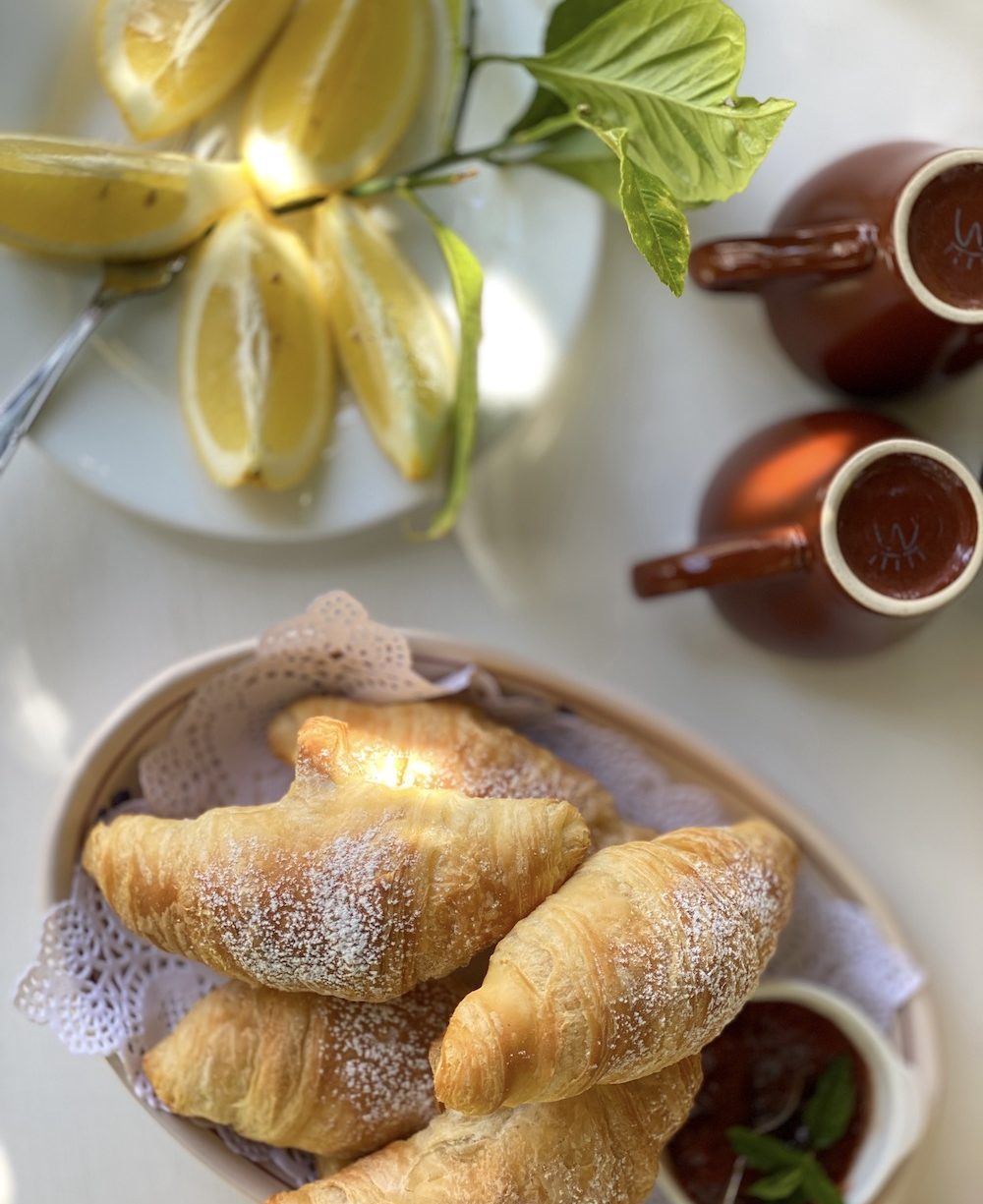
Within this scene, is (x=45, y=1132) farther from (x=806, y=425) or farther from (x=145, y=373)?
(x=806, y=425)

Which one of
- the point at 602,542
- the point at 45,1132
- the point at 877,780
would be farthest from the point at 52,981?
the point at 877,780

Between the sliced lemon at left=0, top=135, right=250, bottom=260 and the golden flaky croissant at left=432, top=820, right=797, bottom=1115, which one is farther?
the sliced lemon at left=0, top=135, right=250, bottom=260

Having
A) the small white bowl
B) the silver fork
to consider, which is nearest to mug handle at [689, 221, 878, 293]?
the silver fork

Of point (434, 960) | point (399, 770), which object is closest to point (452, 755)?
point (399, 770)

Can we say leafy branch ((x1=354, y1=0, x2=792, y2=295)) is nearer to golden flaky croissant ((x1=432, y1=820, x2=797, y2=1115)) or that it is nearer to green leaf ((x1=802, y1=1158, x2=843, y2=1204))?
golden flaky croissant ((x1=432, y1=820, x2=797, y2=1115))

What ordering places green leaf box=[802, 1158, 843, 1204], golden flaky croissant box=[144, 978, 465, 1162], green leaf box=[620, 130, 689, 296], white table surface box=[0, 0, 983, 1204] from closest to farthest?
green leaf box=[620, 130, 689, 296] → golden flaky croissant box=[144, 978, 465, 1162] → green leaf box=[802, 1158, 843, 1204] → white table surface box=[0, 0, 983, 1204]

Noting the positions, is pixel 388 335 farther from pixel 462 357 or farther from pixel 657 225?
pixel 657 225
